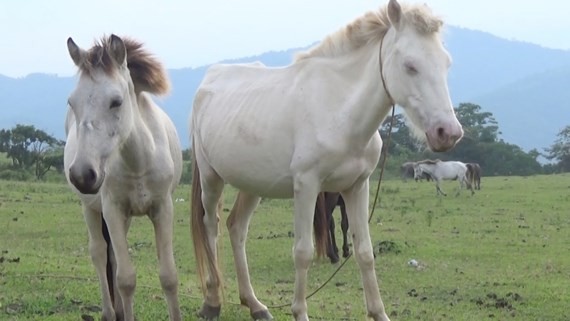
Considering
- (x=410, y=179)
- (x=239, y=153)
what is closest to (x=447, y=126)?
(x=239, y=153)

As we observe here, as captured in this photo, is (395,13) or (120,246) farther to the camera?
(120,246)

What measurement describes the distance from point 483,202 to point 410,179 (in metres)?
11.3

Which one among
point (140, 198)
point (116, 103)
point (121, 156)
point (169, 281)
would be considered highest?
point (116, 103)

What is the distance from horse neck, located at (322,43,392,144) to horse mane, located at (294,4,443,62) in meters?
0.13

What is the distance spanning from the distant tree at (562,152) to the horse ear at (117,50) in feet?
145

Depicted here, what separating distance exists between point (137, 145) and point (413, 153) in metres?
39.0

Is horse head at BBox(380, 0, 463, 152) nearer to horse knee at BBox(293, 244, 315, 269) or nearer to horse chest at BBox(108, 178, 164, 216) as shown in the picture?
horse knee at BBox(293, 244, 315, 269)

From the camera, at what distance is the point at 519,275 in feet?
33.8

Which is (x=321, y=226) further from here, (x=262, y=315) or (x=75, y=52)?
(x=75, y=52)

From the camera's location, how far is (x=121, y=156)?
533 centimetres

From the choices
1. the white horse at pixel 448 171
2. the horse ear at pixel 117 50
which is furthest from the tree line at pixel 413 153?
the horse ear at pixel 117 50

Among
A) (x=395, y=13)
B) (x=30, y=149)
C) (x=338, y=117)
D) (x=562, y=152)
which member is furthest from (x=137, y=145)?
(x=562, y=152)

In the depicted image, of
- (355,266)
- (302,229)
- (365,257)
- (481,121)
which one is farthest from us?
(481,121)

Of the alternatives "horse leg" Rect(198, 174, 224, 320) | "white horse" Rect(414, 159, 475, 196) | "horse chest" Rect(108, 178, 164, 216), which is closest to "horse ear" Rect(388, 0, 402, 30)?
"horse chest" Rect(108, 178, 164, 216)
